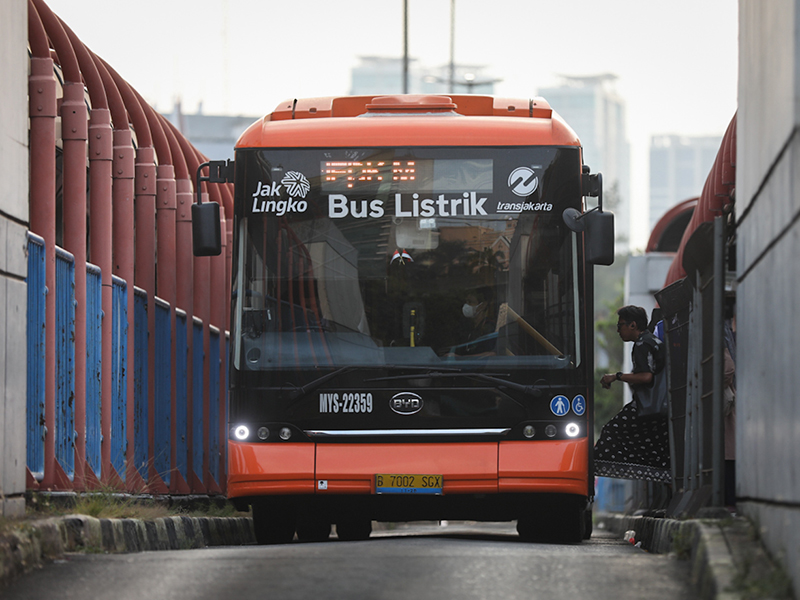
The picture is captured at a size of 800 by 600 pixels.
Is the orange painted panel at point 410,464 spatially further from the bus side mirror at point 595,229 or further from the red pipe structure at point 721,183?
the red pipe structure at point 721,183

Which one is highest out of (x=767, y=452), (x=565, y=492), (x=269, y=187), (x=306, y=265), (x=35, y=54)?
(x=35, y=54)

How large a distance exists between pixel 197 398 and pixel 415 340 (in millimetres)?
5546

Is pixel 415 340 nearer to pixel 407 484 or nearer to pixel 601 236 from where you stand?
pixel 407 484

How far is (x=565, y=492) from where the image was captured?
9.34m

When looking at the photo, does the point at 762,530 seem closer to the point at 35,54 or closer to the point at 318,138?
the point at 318,138

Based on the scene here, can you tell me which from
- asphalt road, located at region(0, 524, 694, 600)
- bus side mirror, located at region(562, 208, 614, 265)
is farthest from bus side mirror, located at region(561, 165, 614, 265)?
asphalt road, located at region(0, 524, 694, 600)

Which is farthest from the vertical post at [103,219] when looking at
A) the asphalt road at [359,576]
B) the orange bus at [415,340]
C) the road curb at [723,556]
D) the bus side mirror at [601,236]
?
the road curb at [723,556]

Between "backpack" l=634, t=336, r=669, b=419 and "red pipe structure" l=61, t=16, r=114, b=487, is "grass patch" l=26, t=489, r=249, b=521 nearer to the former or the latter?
"red pipe structure" l=61, t=16, r=114, b=487

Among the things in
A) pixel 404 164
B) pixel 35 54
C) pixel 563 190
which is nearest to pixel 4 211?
pixel 35 54

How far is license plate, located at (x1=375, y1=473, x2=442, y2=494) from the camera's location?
9.31m

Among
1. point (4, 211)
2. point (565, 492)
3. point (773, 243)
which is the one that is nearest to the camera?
point (773, 243)

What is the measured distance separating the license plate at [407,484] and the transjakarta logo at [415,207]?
193 centimetres

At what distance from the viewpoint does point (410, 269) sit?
31.3ft

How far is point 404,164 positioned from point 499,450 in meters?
2.27
